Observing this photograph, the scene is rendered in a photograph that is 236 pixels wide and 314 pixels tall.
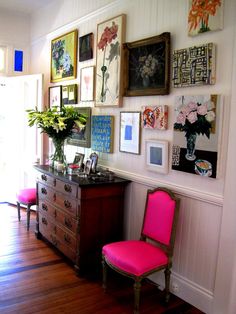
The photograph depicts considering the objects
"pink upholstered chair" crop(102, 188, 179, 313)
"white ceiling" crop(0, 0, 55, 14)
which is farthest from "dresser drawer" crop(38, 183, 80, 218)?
"white ceiling" crop(0, 0, 55, 14)

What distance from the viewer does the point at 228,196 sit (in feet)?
7.34

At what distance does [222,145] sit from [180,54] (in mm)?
840

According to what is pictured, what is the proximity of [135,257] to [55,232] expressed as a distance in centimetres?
131

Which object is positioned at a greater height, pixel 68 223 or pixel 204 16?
pixel 204 16

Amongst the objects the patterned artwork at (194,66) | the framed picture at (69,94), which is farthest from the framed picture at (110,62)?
the patterned artwork at (194,66)

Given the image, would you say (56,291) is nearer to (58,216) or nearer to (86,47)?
(58,216)

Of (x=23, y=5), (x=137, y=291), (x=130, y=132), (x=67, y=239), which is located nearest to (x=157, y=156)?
(x=130, y=132)

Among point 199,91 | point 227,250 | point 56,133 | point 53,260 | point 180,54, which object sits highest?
point 180,54

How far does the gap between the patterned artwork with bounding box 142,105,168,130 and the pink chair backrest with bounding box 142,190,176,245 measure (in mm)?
587

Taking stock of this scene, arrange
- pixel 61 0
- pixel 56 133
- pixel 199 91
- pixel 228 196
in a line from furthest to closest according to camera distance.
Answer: pixel 61 0 < pixel 56 133 < pixel 199 91 < pixel 228 196

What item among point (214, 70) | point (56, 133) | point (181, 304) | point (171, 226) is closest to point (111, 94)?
point (56, 133)

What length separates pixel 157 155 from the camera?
281cm

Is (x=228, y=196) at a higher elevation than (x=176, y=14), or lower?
lower

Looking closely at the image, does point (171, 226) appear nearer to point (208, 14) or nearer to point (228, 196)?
point (228, 196)
